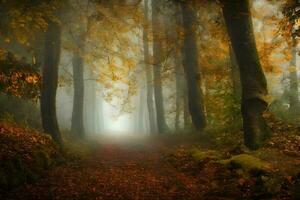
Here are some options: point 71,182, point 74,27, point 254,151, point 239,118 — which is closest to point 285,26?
point 254,151

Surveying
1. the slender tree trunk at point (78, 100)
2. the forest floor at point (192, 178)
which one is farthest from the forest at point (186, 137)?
the slender tree trunk at point (78, 100)

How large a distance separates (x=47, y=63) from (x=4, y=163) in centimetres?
727

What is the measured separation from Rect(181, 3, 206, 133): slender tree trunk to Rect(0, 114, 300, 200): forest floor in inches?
226

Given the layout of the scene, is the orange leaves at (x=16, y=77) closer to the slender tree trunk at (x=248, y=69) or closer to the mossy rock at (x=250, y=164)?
the slender tree trunk at (x=248, y=69)

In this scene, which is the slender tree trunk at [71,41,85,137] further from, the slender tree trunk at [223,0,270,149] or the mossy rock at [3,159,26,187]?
Answer: the mossy rock at [3,159,26,187]

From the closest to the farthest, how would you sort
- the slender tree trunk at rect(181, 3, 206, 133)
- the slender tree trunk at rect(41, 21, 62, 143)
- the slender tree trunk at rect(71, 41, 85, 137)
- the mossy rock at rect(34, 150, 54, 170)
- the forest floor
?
the forest floor < the mossy rock at rect(34, 150, 54, 170) < the slender tree trunk at rect(41, 21, 62, 143) < the slender tree trunk at rect(181, 3, 206, 133) < the slender tree trunk at rect(71, 41, 85, 137)

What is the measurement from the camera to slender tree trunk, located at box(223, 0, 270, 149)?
10258 millimetres

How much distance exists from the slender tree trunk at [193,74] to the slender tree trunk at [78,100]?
8476mm

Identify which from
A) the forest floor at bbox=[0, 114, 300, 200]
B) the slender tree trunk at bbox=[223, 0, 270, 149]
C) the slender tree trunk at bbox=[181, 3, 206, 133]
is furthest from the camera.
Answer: the slender tree trunk at bbox=[181, 3, 206, 133]

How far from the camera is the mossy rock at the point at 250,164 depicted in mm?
7263

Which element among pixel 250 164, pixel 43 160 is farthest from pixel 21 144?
pixel 250 164

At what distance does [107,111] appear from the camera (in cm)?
10731

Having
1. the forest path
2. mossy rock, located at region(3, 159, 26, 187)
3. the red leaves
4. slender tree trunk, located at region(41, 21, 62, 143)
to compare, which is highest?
slender tree trunk, located at region(41, 21, 62, 143)

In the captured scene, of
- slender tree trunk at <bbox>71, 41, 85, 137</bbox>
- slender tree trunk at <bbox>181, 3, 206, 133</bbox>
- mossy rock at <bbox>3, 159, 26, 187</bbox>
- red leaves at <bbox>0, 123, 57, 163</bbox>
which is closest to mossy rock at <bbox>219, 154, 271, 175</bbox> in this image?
mossy rock at <bbox>3, 159, 26, 187</bbox>
